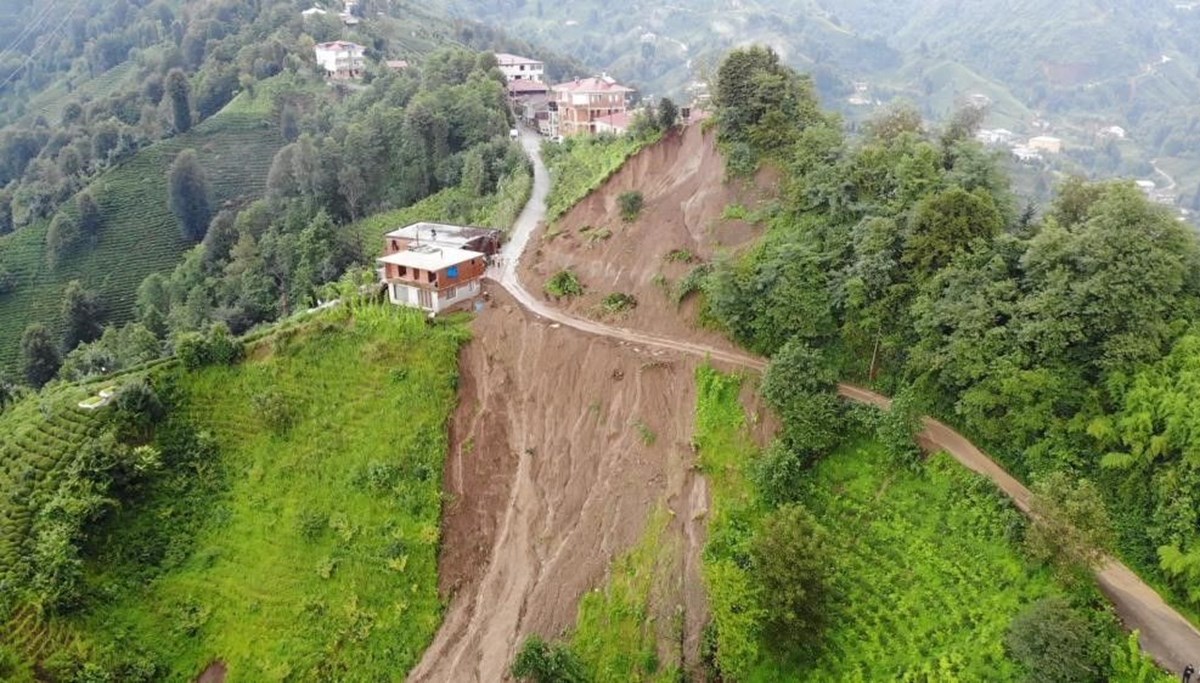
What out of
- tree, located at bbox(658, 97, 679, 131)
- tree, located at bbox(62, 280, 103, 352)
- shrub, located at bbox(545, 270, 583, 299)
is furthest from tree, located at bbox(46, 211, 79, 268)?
tree, located at bbox(658, 97, 679, 131)

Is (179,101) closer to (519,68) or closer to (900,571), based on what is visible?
(519,68)

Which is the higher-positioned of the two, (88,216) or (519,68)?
(519,68)

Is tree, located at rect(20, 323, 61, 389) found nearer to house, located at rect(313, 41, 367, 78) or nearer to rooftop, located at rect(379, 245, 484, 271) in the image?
rooftop, located at rect(379, 245, 484, 271)

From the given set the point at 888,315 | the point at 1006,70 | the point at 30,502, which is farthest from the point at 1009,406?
the point at 1006,70

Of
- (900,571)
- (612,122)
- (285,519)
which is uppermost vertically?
(612,122)

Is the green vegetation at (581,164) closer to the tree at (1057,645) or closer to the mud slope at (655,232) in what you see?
the mud slope at (655,232)

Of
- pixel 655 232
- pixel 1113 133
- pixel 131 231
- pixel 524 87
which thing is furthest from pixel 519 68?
pixel 1113 133
